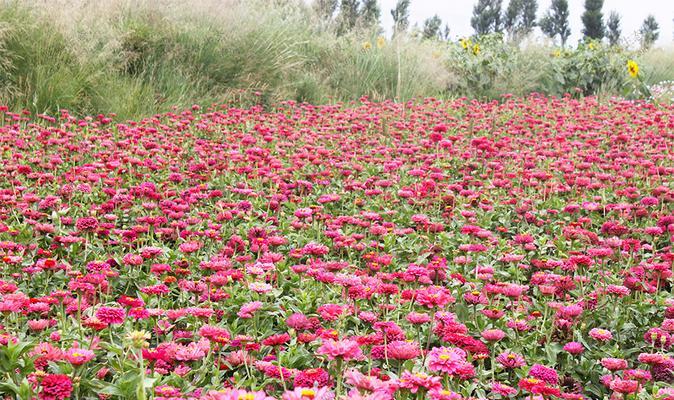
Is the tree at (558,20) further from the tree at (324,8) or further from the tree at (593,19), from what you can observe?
the tree at (324,8)

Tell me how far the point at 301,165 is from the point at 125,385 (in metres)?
2.88

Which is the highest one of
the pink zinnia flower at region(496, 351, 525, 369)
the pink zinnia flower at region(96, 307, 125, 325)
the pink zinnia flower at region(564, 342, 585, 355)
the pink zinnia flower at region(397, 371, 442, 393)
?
the pink zinnia flower at region(397, 371, 442, 393)

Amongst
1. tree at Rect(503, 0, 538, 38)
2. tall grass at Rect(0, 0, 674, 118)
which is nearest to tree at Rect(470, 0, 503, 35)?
tree at Rect(503, 0, 538, 38)

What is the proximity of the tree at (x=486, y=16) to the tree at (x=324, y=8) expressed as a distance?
29.3 m

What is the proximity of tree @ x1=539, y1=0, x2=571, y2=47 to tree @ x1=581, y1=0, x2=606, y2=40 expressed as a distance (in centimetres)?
317

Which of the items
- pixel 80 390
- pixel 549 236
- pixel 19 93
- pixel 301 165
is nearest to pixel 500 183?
pixel 549 236

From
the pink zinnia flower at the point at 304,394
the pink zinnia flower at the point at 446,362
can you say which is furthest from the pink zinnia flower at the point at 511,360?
the pink zinnia flower at the point at 304,394

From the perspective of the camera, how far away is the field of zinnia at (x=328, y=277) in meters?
1.98

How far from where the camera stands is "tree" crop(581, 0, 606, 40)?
120 feet

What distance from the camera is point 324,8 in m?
13.7

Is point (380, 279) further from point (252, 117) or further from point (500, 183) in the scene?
point (252, 117)

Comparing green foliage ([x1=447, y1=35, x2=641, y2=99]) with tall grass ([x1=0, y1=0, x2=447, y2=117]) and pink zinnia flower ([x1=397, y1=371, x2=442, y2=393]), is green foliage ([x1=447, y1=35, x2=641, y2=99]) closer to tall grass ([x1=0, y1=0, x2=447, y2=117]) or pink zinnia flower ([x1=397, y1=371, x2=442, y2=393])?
tall grass ([x1=0, y1=0, x2=447, y2=117])

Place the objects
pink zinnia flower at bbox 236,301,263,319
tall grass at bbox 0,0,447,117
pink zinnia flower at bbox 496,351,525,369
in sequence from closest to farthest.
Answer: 1. pink zinnia flower at bbox 496,351,525,369
2. pink zinnia flower at bbox 236,301,263,319
3. tall grass at bbox 0,0,447,117

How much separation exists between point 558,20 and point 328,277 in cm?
4164
